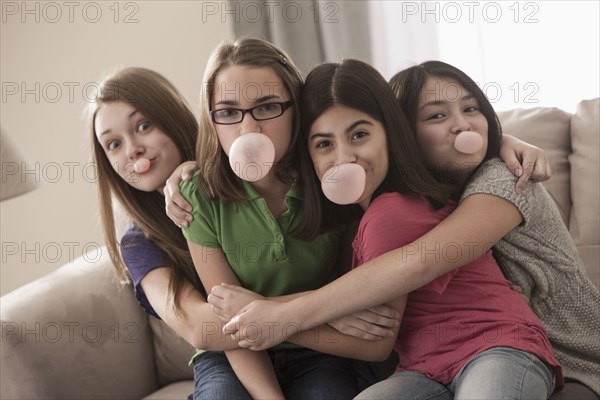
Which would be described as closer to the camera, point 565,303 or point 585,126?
point 565,303

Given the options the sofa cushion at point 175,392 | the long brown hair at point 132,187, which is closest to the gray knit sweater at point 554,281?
the long brown hair at point 132,187

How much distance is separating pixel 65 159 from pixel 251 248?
1.66m

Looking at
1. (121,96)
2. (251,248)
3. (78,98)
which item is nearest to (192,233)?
(251,248)

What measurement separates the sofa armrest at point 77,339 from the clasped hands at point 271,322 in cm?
45

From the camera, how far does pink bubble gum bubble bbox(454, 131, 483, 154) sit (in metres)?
1.28

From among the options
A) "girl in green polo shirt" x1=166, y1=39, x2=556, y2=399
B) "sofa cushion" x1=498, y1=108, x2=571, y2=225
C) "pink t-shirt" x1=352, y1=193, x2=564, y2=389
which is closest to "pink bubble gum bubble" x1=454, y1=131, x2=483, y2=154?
"pink t-shirt" x1=352, y1=193, x2=564, y2=389

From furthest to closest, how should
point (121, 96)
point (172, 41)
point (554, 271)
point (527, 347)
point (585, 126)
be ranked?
point (172, 41)
point (585, 126)
point (121, 96)
point (554, 271)
point (527, 347)

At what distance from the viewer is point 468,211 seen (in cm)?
123

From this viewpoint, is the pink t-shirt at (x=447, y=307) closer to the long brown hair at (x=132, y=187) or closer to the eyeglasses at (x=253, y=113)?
the eyeglasses at (x=253, y=113)

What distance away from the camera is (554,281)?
4.27ft

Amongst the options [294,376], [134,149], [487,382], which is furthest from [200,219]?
[487,382]

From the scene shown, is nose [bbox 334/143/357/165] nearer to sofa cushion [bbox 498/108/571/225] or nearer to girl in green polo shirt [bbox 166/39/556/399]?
girl in green polo shirt [bbox 166/39/556/399]

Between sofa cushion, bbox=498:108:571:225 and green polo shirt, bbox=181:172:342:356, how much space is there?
0.56m

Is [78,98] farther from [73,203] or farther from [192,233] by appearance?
[192,233]
